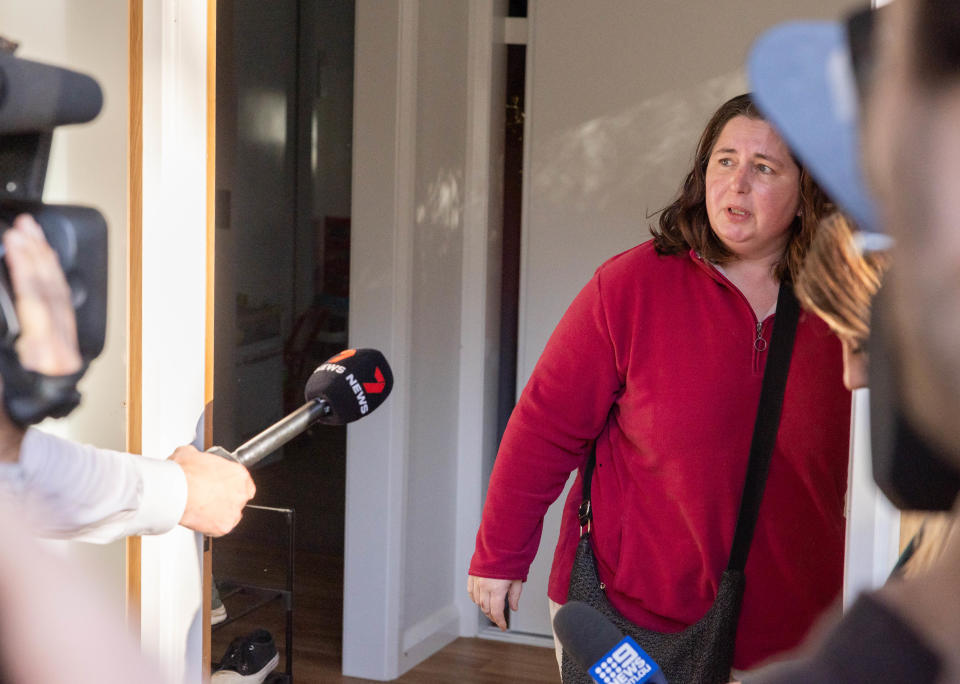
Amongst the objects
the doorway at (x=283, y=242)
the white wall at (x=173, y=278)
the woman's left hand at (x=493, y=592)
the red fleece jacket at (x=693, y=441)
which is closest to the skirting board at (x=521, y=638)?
the doorway at (x=283, y=242)

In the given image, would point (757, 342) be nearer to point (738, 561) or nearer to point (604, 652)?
point (738, 561)

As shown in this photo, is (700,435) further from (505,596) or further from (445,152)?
(445,152)

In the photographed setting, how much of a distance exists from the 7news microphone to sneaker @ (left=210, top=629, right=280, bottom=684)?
1.38 m

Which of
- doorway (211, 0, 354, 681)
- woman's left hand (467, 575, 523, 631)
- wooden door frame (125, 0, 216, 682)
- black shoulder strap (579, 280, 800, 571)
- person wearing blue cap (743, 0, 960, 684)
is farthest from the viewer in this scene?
doorway (211, 0, 354, 681)

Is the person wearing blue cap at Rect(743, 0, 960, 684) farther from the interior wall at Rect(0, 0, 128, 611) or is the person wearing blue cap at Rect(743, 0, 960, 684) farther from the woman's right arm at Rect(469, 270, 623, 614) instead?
the woman's right arm at Rect(469, 270, 623, 614)

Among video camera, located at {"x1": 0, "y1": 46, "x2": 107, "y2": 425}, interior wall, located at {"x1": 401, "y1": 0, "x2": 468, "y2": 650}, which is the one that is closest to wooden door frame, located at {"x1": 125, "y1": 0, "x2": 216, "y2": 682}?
video camera, located at {"x1": 0, "y1": 46, "x2": 107, "y2": 425}

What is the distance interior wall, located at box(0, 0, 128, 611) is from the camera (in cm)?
132

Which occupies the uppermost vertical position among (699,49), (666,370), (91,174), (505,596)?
(699,49)

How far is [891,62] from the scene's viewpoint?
1.32ft

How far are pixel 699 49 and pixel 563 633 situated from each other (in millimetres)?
2756

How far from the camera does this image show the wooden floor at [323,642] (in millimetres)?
3273

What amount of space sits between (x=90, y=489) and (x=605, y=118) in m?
2.56

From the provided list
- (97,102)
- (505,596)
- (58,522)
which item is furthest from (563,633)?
(505,596)

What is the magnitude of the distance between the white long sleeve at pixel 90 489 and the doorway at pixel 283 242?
8.48 feet
